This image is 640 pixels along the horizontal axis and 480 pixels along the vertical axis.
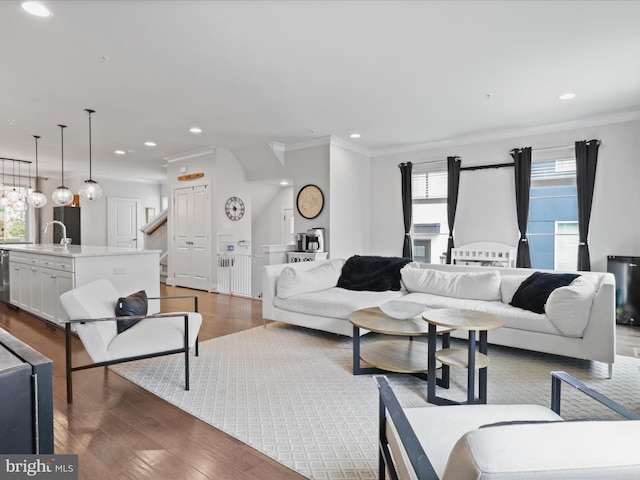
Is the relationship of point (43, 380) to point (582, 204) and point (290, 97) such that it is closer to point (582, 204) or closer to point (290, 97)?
point (290, 97)

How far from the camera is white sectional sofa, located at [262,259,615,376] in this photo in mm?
3023

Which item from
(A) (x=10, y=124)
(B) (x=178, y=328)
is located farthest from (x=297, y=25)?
(A) (x=10, y=124)

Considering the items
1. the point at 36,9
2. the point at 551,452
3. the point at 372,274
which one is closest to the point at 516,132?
the point at 372,274

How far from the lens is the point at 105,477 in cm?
177

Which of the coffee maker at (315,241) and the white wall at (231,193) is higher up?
the white wall at (231,193)

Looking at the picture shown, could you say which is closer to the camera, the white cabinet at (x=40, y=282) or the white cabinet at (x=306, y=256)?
the white cabinet at (x=40, y=282)

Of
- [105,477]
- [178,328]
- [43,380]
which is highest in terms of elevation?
[43,380]

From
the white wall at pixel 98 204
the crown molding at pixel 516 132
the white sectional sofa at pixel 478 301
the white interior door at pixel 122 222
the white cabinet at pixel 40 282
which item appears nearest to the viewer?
the white sectional sofa at pixel 478 301

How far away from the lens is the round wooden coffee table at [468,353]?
2453 millimetres

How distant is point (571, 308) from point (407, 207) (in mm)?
4074

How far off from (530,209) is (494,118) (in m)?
1.61

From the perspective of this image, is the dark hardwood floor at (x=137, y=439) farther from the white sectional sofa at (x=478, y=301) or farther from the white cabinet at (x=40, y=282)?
the white sectional sofa at (x=478, y=301)

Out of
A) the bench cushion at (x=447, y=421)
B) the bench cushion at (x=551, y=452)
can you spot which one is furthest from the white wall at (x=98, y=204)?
the bench cushion at (x=551, y=452)

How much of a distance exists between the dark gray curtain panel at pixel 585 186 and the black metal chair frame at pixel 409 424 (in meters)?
4.67
